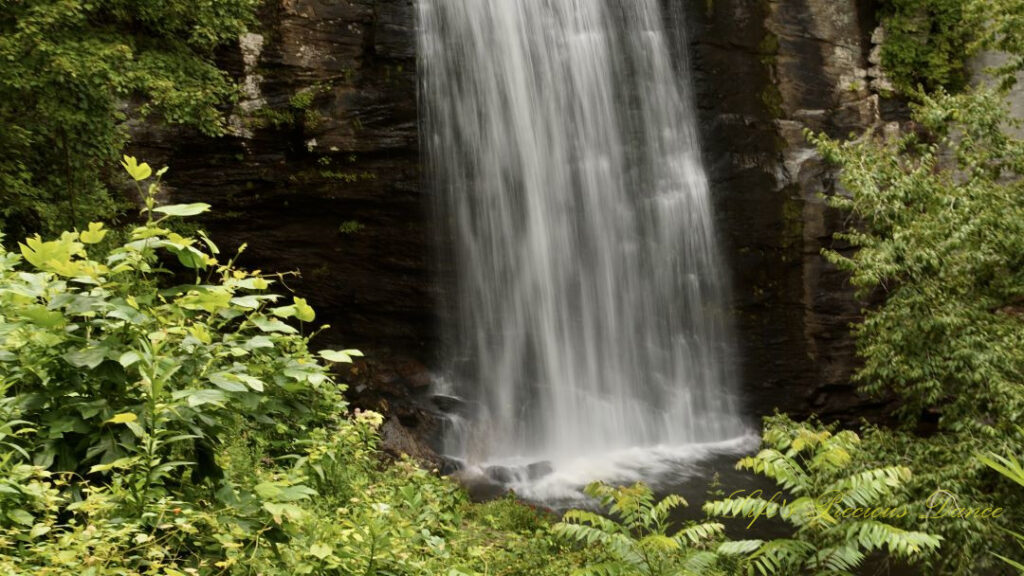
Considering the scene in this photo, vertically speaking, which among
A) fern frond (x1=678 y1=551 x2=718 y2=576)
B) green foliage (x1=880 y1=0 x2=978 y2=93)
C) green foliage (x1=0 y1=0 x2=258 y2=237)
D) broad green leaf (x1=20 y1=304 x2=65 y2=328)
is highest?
green foliage (x1=880 y1=0 x2=978 y2=93)

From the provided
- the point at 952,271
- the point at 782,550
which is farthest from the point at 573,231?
the point at 782,550

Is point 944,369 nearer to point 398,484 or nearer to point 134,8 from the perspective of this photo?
point 398,484

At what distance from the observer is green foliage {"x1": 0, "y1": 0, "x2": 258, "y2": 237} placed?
662 centimetres

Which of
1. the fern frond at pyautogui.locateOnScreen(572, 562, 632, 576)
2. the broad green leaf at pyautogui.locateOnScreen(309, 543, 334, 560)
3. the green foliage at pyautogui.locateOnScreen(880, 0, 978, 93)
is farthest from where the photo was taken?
the green foliage at pyautogui.locateOnScreen(880, 0, 978, 93)

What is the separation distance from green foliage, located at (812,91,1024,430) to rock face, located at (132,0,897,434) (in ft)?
17.4

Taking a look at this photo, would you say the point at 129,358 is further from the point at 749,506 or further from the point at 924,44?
the point at 924,44

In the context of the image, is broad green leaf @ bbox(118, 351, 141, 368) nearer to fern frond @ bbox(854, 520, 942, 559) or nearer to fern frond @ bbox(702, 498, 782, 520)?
Result: fern frond @ bbox(702, 498, 782, 520)

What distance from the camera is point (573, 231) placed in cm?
1311

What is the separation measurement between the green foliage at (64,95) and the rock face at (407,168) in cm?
285

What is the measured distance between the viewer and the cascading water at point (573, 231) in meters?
12.3

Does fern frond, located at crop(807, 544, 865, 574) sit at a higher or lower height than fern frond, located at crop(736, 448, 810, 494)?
A: lower

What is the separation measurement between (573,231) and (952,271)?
6.44 m

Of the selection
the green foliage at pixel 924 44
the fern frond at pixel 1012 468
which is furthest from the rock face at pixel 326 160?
the fern frond at pixel 1012 468

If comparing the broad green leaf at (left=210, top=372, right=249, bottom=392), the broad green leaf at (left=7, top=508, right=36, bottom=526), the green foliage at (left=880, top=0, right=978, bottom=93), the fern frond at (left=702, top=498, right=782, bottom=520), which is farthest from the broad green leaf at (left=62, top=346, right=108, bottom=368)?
the green foliage at (left=880, top=0, right=978, bottom=93)
